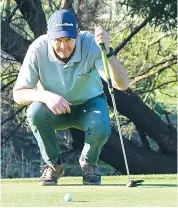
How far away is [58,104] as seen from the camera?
570cm

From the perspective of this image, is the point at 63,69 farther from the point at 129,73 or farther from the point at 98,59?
the point at 129,73

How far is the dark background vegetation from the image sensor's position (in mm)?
11133

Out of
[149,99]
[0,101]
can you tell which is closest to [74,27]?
[0,101]

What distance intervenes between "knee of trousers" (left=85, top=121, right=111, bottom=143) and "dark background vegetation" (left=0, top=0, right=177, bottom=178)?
4.67 meters

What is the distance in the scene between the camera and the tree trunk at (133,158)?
12789mm

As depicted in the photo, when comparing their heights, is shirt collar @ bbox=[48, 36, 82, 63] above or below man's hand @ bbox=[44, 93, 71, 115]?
above

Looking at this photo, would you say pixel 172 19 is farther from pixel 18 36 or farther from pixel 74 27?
pixel 74 27

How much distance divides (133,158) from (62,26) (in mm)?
7185

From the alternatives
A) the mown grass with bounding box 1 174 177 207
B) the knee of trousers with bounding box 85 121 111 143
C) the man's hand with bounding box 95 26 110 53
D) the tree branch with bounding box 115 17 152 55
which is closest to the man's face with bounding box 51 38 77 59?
the man's hand with bounding box 95 26 110 53

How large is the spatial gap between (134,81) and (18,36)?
Result: 2.48 m

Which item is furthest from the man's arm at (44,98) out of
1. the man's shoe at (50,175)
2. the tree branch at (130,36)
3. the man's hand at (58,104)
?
the tree branch at (130,36)

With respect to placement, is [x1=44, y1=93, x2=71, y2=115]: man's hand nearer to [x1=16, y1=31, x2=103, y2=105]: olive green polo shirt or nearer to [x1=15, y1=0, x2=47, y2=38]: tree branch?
[x1=16, y1=31, x2=103, y2=105]: olive green polo shirt

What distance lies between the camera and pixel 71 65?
6148mm

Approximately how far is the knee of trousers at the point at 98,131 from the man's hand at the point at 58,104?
1.39 feet
